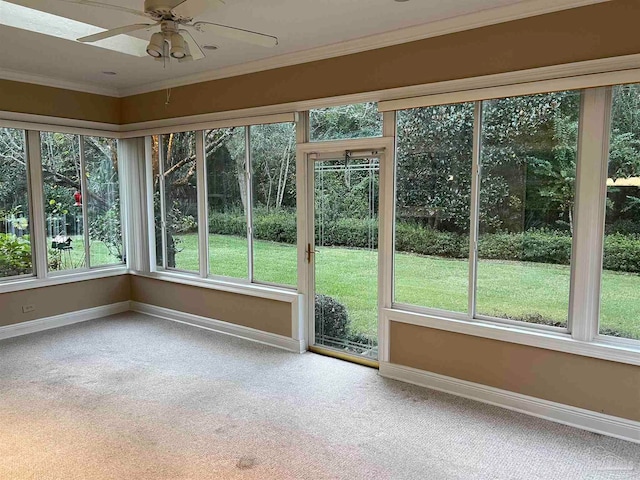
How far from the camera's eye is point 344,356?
13.5 feet

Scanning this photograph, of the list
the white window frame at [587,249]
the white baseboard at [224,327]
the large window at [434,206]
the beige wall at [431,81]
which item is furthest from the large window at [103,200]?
the white window frame at [587,249]

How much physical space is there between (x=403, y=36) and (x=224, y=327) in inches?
133

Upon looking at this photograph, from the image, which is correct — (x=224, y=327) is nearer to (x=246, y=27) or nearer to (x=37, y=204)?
(x=37, y=204)

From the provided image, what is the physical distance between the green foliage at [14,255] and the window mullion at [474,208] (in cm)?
464

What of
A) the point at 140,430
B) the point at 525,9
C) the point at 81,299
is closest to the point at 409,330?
the point at 140,430

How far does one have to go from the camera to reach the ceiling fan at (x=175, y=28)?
2.30m

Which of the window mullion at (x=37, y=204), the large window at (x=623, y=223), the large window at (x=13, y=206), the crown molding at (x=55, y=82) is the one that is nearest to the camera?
the large window at (x=623, y=223)

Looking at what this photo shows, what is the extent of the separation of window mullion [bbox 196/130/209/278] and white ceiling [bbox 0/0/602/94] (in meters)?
0.75

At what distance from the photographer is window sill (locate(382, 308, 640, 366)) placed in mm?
2811

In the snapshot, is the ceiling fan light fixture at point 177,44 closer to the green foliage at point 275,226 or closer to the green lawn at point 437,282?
the green foliage at point 275,226

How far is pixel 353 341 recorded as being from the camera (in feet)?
13.5


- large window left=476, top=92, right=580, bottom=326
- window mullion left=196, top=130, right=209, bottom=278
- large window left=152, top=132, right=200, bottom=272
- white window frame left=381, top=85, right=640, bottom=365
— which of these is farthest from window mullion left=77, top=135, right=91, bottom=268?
large window left=476, top=92, right=580, bottom=326

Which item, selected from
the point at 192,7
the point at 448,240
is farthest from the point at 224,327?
the point at 192,7

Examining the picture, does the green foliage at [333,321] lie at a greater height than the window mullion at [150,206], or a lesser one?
lesser
